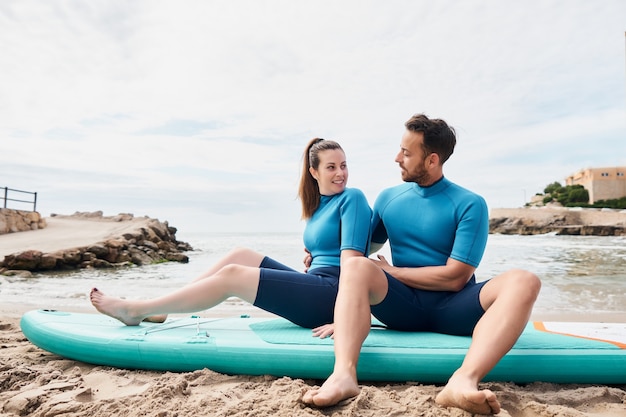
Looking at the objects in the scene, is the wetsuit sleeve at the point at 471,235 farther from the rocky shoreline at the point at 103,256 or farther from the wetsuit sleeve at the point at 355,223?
the rocky shoreline at the point at 103,256

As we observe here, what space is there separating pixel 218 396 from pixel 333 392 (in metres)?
0.56

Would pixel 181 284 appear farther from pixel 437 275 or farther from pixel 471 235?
pixel 471 235

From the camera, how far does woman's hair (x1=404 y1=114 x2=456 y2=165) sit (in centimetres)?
262

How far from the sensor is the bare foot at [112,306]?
2.83 metres

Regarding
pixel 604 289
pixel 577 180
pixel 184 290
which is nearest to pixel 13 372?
pixel 184 290

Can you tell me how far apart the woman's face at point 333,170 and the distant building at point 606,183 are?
4928 centimetres

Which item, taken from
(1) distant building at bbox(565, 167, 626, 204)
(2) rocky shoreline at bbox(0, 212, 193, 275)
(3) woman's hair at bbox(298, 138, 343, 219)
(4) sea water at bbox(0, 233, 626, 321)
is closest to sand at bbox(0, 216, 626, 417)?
(3) woman's hair at bbox(298, 138, 343, 219)

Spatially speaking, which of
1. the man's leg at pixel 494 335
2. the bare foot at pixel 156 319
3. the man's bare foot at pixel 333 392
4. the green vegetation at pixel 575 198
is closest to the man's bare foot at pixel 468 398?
the man's leg at pixel 494 335

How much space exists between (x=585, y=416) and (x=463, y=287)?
80 centimetres

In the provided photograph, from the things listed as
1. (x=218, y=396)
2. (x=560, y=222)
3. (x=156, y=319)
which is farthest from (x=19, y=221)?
(x=560, y=222)

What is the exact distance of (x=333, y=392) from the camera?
1977 millimetres

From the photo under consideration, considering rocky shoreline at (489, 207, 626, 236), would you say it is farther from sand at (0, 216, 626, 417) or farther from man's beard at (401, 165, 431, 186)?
sand at (0, 216, 626, 417)

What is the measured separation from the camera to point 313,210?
10.00 feet

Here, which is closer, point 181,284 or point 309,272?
point 309,272
